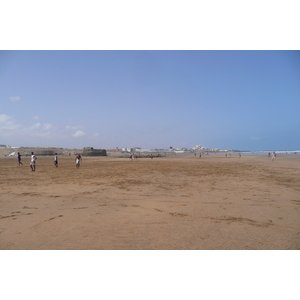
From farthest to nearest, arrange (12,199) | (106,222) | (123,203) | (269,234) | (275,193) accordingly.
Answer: (275,193)
(12,199)
(123,203)
(106,222)
(269,234)

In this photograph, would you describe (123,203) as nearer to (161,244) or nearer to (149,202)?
(149,202)

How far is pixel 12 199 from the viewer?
23.6 ft

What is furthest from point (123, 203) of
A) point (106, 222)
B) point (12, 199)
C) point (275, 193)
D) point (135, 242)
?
point (275, 193)

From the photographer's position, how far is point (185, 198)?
7352 millimetres

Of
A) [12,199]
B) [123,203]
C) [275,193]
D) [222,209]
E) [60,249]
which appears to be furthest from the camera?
[275,193]

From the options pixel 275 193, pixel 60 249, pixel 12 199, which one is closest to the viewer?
pixel 60 249

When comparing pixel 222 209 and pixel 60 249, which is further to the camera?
pixel 222 209

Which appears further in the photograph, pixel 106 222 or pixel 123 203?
pixel 123 203

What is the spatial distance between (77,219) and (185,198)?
3.80 m

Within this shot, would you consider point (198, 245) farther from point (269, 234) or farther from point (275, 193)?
point (275, 193)

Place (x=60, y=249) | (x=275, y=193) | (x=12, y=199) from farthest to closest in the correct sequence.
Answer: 1. (x=275, y=193)
2. (x=12, y=199)
3. (x=60, y=249)

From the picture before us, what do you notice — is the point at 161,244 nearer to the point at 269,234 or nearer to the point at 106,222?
the point at 106,222

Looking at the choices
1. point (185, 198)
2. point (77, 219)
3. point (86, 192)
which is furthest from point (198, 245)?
point (86, 192)

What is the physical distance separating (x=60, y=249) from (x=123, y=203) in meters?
3.08
